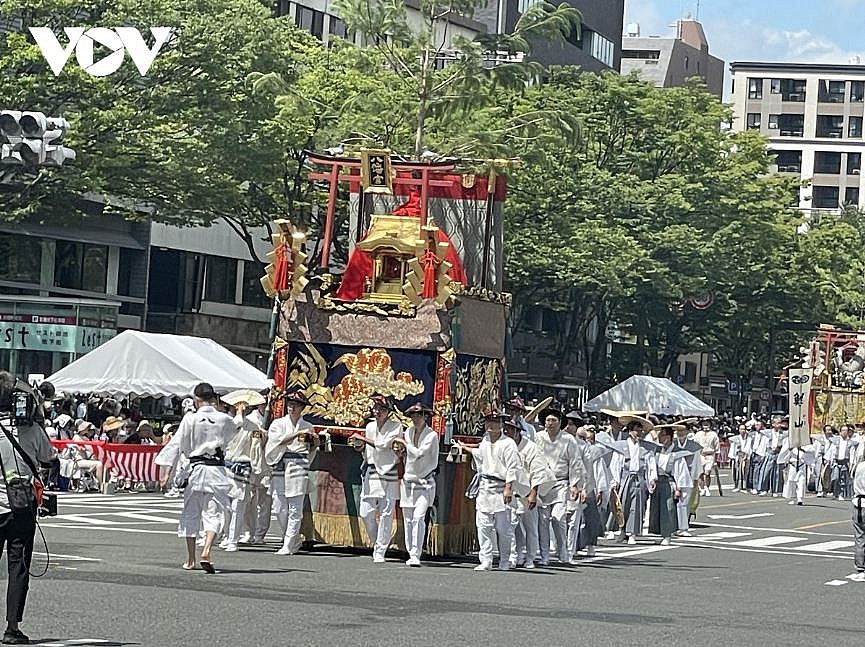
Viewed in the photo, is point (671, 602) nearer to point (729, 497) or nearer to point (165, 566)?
point (165, 566)

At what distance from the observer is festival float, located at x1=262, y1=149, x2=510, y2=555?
2036cm

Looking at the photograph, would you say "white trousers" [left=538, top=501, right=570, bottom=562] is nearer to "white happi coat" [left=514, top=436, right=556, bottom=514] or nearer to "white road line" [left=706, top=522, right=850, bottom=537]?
"white happi coat" [left=514, top=436, right=556, bottom=514]

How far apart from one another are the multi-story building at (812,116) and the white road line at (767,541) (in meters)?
105

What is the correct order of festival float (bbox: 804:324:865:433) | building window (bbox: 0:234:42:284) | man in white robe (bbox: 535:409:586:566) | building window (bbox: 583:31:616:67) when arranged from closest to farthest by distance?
man in white robe (bbox: 535:409:586:566) → festival float (bbox: 804:324:865:433) → building window (bbox: 0:234:42:284) → building window (bbox: 583:31:616:67)

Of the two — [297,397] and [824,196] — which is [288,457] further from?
[824,196]

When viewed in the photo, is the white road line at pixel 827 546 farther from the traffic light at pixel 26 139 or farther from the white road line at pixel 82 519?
the traffic light at pixel 26 139

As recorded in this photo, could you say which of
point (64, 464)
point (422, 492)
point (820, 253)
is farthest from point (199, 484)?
point (820, 253)

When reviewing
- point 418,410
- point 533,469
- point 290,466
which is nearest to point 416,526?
point 418,410

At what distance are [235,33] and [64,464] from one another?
1175cm

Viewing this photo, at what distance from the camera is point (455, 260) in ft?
73.3

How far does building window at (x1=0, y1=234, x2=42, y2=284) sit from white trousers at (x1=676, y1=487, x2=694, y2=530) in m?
27.2

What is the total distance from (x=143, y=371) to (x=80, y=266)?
1991 centimetres

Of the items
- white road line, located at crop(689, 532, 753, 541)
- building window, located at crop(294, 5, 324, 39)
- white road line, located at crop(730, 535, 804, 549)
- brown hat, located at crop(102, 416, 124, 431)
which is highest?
building window, located at crop(294, 5, 324, 39)

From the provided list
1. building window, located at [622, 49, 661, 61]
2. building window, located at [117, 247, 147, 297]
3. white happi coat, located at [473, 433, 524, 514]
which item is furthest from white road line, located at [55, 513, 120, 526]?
building window, located at [622, 49, 661, 61]
